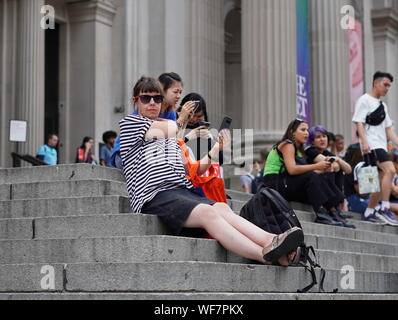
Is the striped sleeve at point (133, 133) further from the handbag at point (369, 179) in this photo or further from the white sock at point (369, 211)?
the white sock at point (369, 211)

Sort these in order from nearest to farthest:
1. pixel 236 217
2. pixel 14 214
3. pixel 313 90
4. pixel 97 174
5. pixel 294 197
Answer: pixel 236 217 < pixel 14 214 < pixel 97 174 < pixel 294 197 < pixel 313 90

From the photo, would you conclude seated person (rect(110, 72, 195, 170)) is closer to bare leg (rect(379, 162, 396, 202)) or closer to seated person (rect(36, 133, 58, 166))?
bare leg (rect(379, 162, 396, 202))

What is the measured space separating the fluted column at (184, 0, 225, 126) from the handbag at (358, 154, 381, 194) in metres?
8.60

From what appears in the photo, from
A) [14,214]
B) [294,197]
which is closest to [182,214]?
[14,214]

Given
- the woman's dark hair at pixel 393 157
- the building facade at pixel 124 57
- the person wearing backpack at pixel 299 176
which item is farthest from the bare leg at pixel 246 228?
the building facade at pixel 124 57

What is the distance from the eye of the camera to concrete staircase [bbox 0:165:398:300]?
6.13m

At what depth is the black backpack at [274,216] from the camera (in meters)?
7.02

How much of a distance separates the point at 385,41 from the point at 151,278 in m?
23.3

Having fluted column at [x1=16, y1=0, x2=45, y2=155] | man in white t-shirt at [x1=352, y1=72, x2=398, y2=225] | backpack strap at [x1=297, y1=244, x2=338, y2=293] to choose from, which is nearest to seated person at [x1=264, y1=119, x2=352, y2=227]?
man in white t-shirt at [x1=352, y1=72, x2=398, y2=225]

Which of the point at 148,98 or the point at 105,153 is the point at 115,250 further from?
the point at 105,153

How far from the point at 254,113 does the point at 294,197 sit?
758 cm

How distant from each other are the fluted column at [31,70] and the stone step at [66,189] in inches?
Answer: 305

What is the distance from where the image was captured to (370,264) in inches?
365

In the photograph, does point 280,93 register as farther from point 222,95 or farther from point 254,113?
point 222,95
